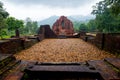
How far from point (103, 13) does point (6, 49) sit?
29.5 m

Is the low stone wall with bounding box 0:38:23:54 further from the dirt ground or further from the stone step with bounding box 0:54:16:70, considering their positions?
the stone step with bounding box 0:54:16:70

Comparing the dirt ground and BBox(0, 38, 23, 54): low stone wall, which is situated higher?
BBox(0, 38, 23, 54): low stone wall

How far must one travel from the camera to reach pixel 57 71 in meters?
3.40

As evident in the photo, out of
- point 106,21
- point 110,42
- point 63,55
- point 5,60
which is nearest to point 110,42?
point 110,42

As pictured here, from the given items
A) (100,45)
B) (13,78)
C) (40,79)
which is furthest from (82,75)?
(100,45)

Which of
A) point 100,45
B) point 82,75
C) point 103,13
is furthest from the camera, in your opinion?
point 103,13

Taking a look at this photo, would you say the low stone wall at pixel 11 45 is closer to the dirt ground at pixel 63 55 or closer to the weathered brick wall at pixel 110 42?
the dirt ground at pixel 63 55

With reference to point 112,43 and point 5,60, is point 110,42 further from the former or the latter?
point 5,60

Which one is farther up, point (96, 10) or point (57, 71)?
point (96, 10)

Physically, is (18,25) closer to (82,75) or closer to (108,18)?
(108,18)

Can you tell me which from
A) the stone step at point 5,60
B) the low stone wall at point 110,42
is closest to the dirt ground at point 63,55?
the low stone wall at point 110,42

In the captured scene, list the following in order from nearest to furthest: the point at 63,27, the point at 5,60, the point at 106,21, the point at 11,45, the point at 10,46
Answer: the point at 5,60
the point at 10,46
the point at 11,45
the point at 106,21
the point at 63,27

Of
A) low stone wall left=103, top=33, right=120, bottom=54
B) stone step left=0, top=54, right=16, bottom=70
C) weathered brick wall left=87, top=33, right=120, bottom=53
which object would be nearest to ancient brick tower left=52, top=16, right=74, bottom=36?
weathered brick wall left=87, top=33, right=120, bottom=53

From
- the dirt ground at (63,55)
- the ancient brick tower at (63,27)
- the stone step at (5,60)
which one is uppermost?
the ancient brick tower at (63,27)
